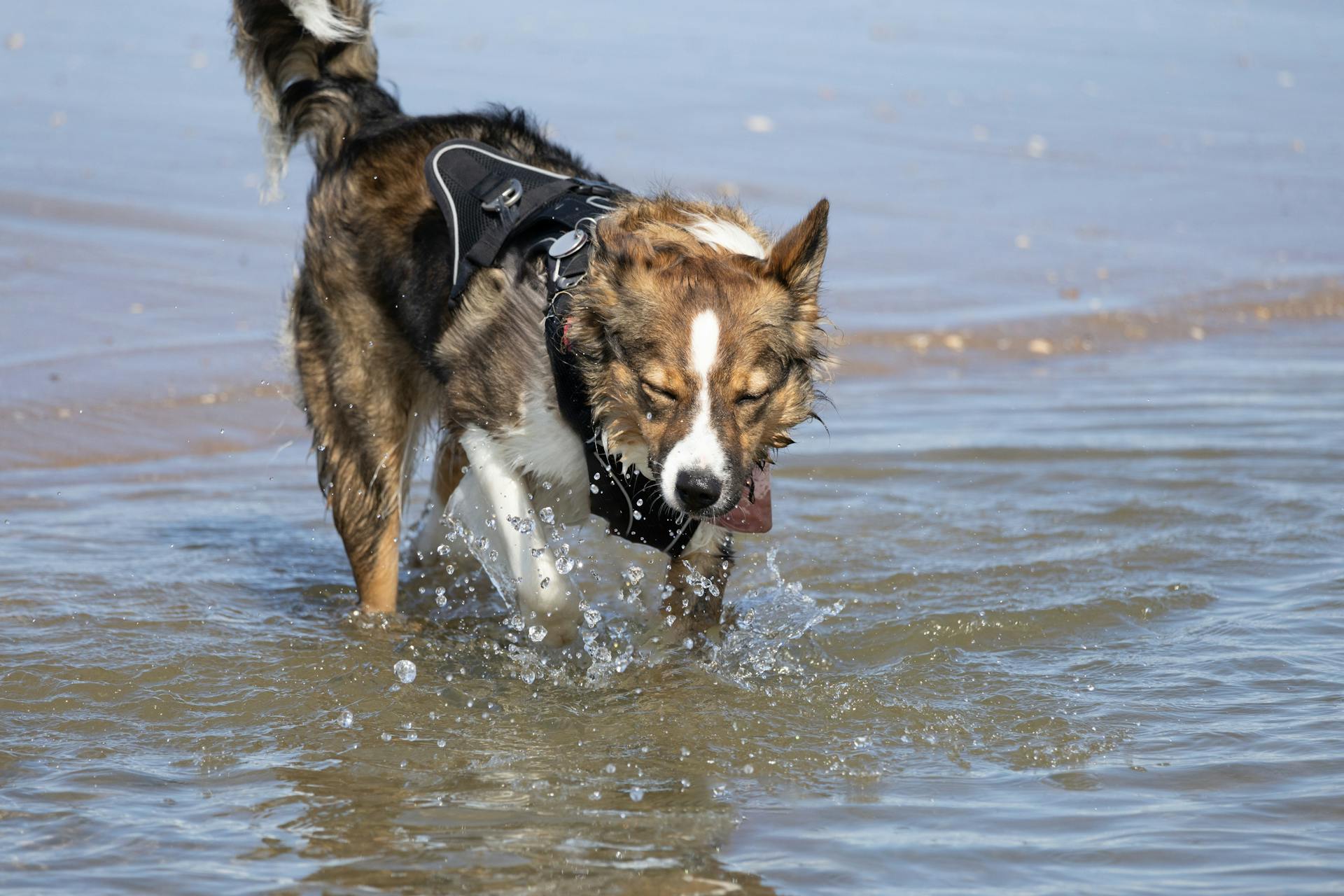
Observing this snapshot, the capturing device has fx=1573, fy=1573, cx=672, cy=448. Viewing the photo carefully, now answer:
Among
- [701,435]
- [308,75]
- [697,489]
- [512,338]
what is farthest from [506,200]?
[308,75]

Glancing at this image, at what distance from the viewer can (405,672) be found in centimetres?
533

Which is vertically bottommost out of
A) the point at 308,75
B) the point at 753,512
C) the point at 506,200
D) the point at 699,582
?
the point at 699,582

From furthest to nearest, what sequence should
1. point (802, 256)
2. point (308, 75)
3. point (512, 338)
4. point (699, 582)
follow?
point (308, 75) < point (699, 582) < point (512, 338) < point (802, 256)

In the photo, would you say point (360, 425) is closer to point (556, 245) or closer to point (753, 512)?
point (556, 245)

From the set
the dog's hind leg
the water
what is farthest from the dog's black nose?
the dog's hind leg

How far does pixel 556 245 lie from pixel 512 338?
35cm

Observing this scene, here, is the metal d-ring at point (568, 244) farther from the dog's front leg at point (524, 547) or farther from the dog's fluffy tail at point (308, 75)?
the dog's fluffy tail at point (308, 75)

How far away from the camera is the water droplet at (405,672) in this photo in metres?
5.29

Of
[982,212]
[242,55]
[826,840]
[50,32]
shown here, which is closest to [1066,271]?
[982,212]

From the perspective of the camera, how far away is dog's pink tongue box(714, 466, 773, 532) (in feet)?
16.0

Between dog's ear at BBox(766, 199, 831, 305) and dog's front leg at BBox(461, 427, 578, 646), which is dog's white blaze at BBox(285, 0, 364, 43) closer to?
dog's front leg at BBox(461, 427, 578, 646)

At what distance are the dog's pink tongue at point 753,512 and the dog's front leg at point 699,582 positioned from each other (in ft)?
1.15

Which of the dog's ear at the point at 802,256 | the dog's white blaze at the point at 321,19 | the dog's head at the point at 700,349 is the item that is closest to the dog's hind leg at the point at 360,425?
the dog's white blaze at the point at 321,19

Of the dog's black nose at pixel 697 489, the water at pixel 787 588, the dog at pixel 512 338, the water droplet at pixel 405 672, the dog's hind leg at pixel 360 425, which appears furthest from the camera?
the dog's hind leg at pixel 360 425
